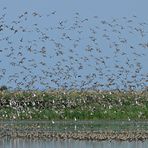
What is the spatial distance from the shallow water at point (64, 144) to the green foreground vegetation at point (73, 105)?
52.4 feet

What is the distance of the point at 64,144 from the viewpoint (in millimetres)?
27344

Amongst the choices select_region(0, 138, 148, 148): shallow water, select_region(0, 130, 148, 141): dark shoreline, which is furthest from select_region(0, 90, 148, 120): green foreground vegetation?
select_region(0, 138, 148, 148): shallow water

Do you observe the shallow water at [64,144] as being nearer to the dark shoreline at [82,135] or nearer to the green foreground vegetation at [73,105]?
the dark shoreline at [82,135]

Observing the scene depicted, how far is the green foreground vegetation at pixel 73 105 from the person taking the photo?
45625mm

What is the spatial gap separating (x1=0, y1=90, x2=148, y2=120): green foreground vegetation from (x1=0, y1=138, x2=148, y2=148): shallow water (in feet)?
52.4

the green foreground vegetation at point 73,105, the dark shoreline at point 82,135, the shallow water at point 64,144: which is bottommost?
the shallow water at point 64,144

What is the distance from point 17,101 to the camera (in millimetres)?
52500

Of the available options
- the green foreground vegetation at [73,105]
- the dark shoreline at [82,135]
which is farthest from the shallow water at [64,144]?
the green foreground vegetation at [73,105]

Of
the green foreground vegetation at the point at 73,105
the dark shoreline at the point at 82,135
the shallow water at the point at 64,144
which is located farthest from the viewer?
the green foreground vegetation at the point at 73,105

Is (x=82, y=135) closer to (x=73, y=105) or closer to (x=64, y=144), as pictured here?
(x=64, y=144)

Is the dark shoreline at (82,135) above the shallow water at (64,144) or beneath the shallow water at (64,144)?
above

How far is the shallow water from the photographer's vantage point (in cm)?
2641

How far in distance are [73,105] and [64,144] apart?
22.9 metres

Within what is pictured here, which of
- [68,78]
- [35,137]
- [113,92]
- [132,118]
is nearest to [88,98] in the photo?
[113,92]
